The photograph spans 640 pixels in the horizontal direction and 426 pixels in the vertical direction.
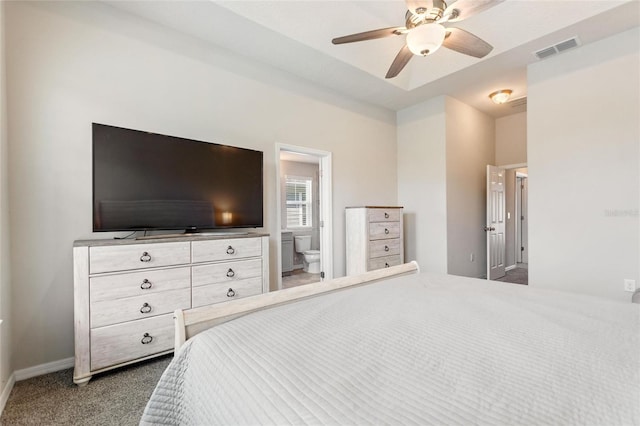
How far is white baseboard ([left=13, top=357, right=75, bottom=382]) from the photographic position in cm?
199

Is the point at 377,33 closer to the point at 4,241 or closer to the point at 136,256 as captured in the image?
the point at 136,256

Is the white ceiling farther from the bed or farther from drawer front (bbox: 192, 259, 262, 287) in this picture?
the bed

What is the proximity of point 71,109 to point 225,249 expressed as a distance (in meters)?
1.59

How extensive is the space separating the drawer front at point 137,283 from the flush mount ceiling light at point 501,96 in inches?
184

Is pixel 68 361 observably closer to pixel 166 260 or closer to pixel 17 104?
pixel 166 260

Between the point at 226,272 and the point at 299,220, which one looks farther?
the point at 299,220

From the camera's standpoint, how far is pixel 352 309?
125 cm

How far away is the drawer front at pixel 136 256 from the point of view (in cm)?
190

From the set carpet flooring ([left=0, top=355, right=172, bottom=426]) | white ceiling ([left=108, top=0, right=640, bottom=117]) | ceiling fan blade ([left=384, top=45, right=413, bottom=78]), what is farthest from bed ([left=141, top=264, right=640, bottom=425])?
white ceiling ([left=108, top=0, right=640, bottom=117])

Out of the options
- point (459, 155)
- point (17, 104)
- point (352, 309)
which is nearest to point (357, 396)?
point (352, 309)

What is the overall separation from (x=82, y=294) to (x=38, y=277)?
559mm

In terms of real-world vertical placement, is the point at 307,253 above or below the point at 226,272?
below

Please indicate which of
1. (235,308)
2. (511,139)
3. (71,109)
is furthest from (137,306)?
(511,139)

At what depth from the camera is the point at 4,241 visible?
1876mm
